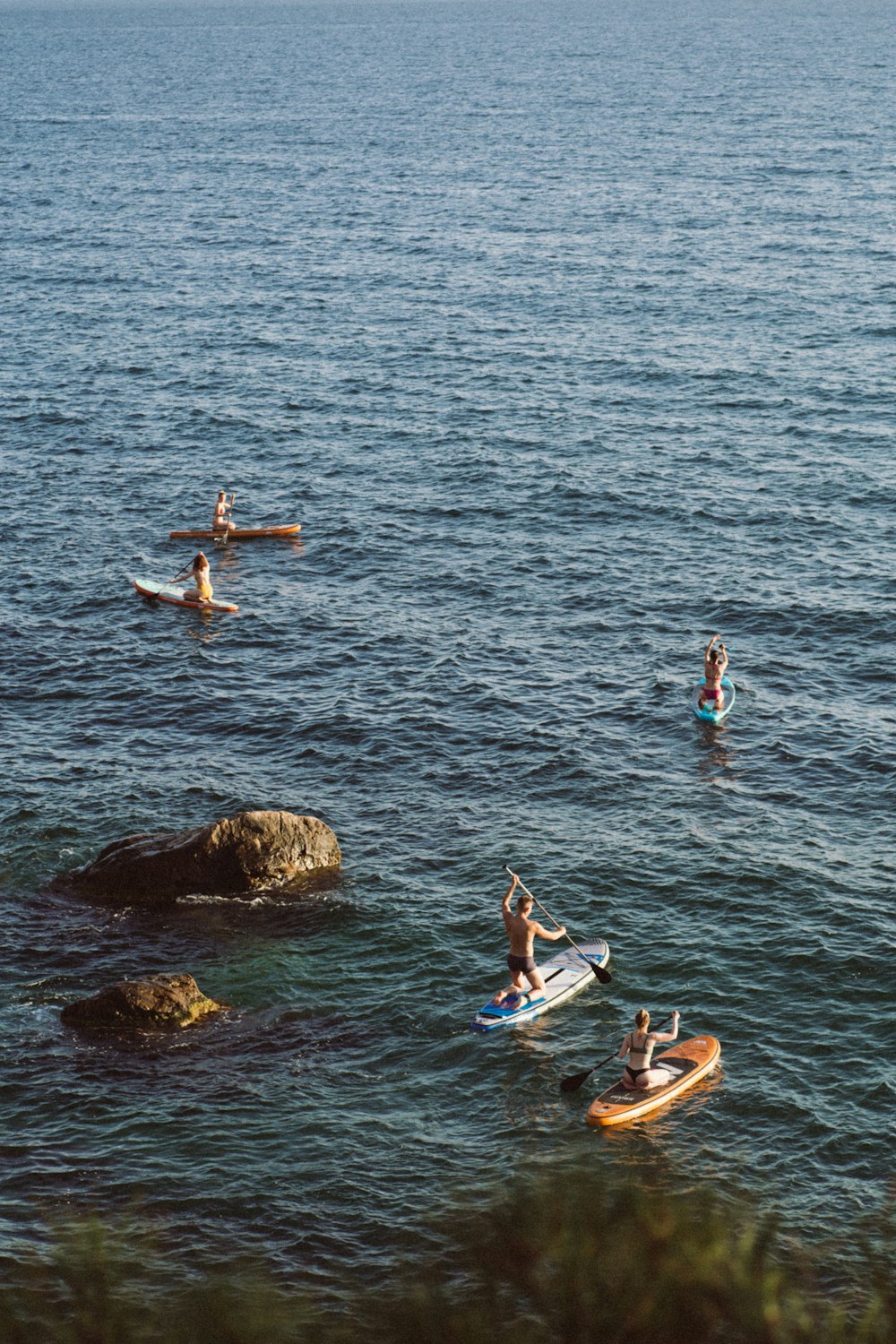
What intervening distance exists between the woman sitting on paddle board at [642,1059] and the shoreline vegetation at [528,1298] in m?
5.16

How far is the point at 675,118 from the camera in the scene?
147 m

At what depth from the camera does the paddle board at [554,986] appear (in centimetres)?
2814

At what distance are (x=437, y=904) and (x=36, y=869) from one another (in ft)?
31.2

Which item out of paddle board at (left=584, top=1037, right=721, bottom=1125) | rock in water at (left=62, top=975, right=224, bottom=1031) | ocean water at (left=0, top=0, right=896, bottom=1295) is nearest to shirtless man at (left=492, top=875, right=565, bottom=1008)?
ocean water at (left=0, top=0, right=896, bottom=1295)

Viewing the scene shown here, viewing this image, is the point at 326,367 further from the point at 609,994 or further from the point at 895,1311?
the point at 895,1311

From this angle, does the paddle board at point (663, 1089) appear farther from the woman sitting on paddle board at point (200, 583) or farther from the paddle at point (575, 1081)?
the woman sitting on paddle board at point (200, 583)

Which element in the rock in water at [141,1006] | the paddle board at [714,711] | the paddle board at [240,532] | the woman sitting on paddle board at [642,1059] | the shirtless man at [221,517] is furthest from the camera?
the paddle board at [240,532]

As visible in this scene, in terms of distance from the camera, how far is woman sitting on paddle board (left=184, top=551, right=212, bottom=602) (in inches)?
1882

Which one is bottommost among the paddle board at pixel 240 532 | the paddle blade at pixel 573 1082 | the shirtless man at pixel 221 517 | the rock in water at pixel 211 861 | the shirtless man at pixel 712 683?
the paddle blade at pixel 573 1082

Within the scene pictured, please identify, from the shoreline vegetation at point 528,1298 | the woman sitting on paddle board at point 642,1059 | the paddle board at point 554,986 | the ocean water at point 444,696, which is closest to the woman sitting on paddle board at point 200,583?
the ocean water at point 444,696

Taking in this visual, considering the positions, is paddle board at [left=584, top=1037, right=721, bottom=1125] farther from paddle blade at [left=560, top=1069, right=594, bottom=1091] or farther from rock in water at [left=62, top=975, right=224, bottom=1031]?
rock in water at [left=62, top=975, right=224, bottom=1031]

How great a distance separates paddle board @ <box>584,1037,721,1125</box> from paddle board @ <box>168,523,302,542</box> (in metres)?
Answer: 30.5

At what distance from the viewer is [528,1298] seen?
12.4 metres

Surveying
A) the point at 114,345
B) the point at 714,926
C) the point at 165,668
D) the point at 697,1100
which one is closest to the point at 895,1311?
the point at 697,1100
